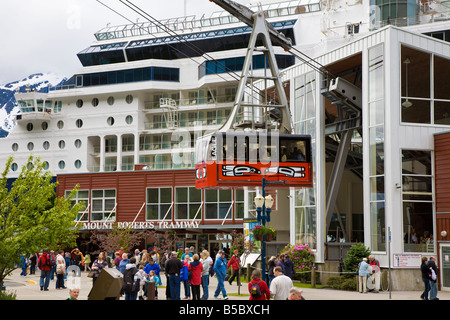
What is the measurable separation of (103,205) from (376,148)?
1135 inches

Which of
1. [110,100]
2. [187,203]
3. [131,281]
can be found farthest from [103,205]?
[131,281]

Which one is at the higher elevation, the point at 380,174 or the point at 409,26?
the point at 409,26

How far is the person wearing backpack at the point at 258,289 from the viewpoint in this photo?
13.8 m

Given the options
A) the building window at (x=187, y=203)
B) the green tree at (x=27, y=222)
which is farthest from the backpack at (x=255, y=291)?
the building window at (x=187, y=203)

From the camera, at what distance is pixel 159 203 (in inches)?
2062

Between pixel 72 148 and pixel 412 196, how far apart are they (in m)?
49.3

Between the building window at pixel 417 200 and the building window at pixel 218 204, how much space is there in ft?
71.5

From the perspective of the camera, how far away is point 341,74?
36.8m

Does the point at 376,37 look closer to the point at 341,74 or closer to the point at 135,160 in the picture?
the point at 341,74

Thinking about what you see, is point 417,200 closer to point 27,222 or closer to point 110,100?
point 27,222

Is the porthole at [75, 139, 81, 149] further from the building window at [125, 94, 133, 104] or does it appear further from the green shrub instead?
the green shrub

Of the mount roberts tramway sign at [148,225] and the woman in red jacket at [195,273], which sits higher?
the mount roberts tramway sign at [148,225]

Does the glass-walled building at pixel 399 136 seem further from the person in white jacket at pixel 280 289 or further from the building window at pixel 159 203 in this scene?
the building window at pixel 159 203
